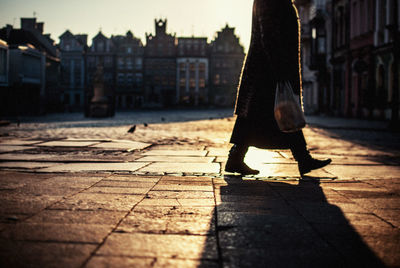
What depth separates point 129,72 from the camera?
62.8 m

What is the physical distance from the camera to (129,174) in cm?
368

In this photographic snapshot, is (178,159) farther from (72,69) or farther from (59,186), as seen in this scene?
(72,69)

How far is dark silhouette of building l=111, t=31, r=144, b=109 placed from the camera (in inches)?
2461

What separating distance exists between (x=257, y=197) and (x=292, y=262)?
1241 mm

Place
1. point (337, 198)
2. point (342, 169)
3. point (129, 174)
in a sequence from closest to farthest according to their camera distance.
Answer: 1. point (337, 198)
2. point (129, 174)
3. point (342, 169)

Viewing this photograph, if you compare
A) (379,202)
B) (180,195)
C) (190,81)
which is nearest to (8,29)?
(190,81)

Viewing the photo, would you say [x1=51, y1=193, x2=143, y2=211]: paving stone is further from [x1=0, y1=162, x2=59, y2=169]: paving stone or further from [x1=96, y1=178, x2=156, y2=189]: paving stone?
[x1=0, y1=162, x2=59, y2=169]: paving stone

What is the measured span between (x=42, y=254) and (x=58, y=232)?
0.94 ft

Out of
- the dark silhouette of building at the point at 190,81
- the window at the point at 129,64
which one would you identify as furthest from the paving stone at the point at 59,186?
the window at the point at 129,64

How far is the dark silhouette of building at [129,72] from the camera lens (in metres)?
62.5

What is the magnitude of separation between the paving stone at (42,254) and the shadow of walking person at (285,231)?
1.82 feet

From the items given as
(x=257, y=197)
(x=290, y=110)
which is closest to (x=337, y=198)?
(x=257, y=197)

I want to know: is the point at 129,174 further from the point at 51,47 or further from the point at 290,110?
the point at 51,47

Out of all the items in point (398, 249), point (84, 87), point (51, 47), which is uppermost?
point (51, 47)
